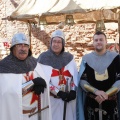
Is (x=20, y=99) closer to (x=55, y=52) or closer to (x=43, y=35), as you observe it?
(x=55, y=52)

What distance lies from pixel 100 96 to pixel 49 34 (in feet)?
17.9

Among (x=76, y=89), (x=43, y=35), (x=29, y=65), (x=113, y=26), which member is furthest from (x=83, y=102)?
(x=43, y=35)

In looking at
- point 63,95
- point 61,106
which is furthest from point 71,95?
point 61,106

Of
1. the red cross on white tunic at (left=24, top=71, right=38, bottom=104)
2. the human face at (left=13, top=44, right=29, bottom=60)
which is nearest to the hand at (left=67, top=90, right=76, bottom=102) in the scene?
the red cross on white tunic at (left=24, top=71, right=38, bottom=104)

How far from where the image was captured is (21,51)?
12.4 feet

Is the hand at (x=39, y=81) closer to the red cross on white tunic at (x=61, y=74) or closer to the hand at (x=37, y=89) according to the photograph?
the hand at (x=37, y=89)

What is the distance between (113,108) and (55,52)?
1.10 meters

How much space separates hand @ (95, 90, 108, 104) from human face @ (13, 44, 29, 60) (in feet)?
3.40

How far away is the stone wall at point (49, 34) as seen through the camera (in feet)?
29.2

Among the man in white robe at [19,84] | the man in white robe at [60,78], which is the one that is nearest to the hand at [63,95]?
the man in white robe at [60,78]

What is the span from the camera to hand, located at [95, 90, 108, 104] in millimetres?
4066

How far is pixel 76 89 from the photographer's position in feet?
14.9

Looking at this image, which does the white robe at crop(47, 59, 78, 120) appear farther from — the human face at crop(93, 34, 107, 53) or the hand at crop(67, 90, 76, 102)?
the human face at crop(93, 34, 107, 53)

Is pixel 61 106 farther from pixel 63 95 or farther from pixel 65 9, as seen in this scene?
pixel 65 9
